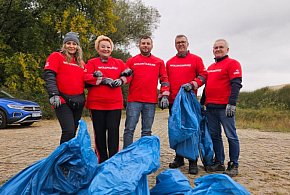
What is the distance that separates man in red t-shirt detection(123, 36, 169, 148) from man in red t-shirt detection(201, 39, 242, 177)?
669mm

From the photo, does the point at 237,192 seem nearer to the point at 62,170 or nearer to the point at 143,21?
the point at 62,170

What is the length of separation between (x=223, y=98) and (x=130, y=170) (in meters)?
2.54

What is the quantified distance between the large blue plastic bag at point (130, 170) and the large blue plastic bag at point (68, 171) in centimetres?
13

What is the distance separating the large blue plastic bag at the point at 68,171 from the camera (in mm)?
2756

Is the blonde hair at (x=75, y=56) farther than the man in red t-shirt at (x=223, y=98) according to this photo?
No

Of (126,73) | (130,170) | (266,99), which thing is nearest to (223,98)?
(126,73)

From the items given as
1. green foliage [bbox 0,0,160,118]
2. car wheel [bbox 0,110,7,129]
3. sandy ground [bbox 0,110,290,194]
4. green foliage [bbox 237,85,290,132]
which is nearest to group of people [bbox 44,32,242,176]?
sandy ground [bbox 0,110,290,194]

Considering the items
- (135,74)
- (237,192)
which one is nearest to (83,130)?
(237,192)

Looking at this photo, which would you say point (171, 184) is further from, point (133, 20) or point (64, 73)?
point (133, 20)

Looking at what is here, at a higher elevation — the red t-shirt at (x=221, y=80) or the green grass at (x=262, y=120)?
the red t-shirt at (x=221, y=80)

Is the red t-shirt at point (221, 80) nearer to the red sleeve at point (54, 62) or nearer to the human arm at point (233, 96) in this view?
the human arm at point (233, 96)

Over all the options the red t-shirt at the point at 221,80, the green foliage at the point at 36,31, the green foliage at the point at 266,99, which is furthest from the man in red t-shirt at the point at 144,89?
the green foliage at the point at 266,99

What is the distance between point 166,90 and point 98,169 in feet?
7.48

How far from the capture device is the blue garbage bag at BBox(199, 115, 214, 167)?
498cm
